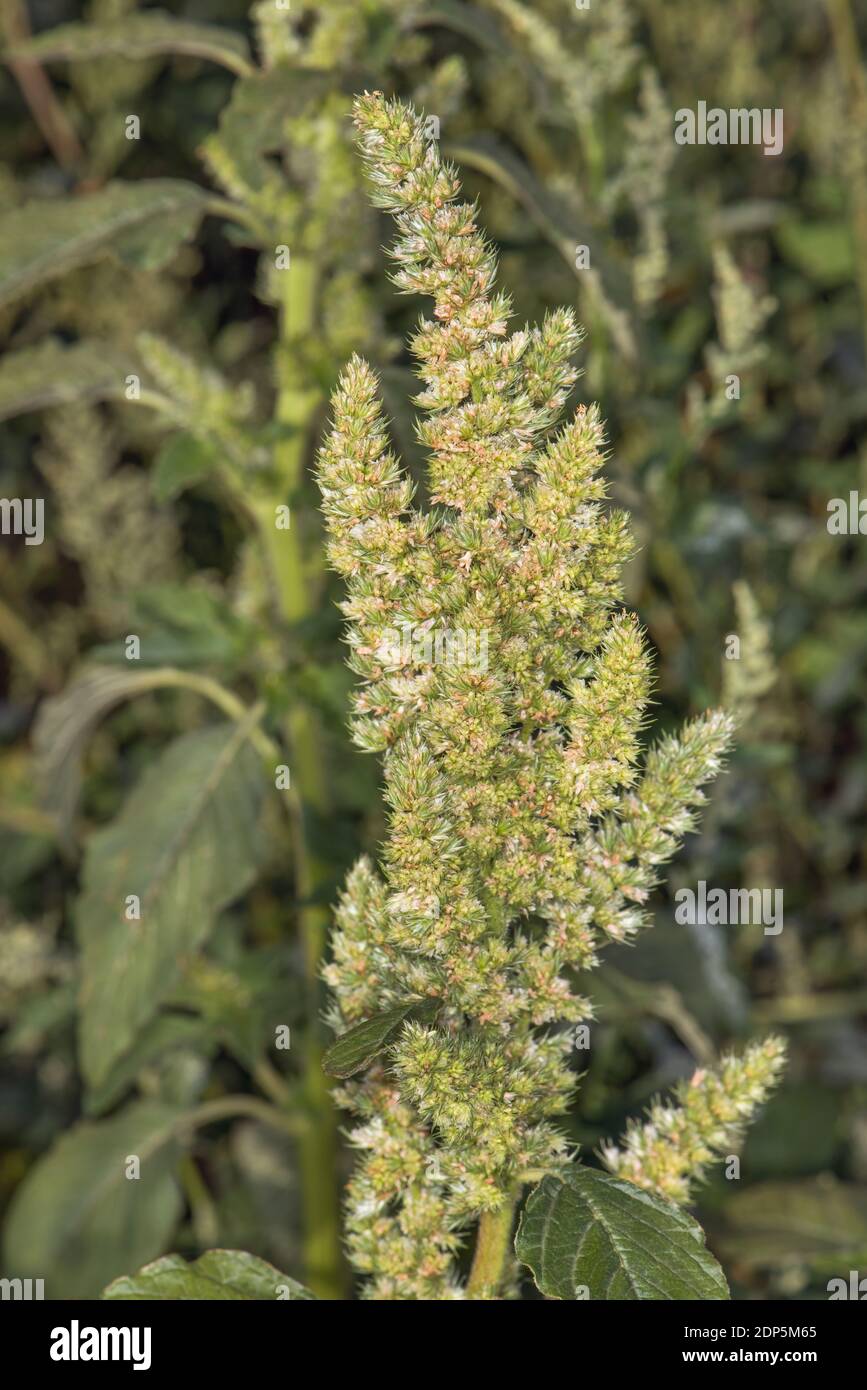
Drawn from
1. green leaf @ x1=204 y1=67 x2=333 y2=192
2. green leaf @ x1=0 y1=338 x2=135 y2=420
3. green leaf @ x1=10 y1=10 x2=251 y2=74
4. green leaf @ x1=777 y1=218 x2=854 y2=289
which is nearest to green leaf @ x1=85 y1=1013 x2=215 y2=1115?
green leaf @ x1=0 y1=338 x2=135 y2=420

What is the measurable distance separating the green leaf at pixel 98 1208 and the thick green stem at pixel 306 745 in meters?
0.23

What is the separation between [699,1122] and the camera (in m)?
0.97

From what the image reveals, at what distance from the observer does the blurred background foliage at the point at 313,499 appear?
1585 millimetres

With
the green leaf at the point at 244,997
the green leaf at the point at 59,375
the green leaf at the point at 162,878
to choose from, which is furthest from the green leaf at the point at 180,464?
the green leaf at the point at 244,997

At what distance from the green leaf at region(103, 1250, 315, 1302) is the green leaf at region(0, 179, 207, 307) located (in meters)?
0.95

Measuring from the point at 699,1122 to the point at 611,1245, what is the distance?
4.3 inches

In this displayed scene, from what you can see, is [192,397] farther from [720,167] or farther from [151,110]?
[720,167]

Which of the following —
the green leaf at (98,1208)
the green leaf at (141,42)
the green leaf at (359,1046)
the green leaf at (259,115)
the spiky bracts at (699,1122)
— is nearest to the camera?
the green leaf at (359,1046)

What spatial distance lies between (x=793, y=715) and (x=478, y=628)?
1.93 metres

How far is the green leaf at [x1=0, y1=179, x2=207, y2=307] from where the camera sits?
1.50 meters

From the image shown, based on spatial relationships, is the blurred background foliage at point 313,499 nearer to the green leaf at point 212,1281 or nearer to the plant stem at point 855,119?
the plant stem at point 855,119

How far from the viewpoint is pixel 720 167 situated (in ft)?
10.7

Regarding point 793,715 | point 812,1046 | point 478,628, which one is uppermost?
point 793,715
